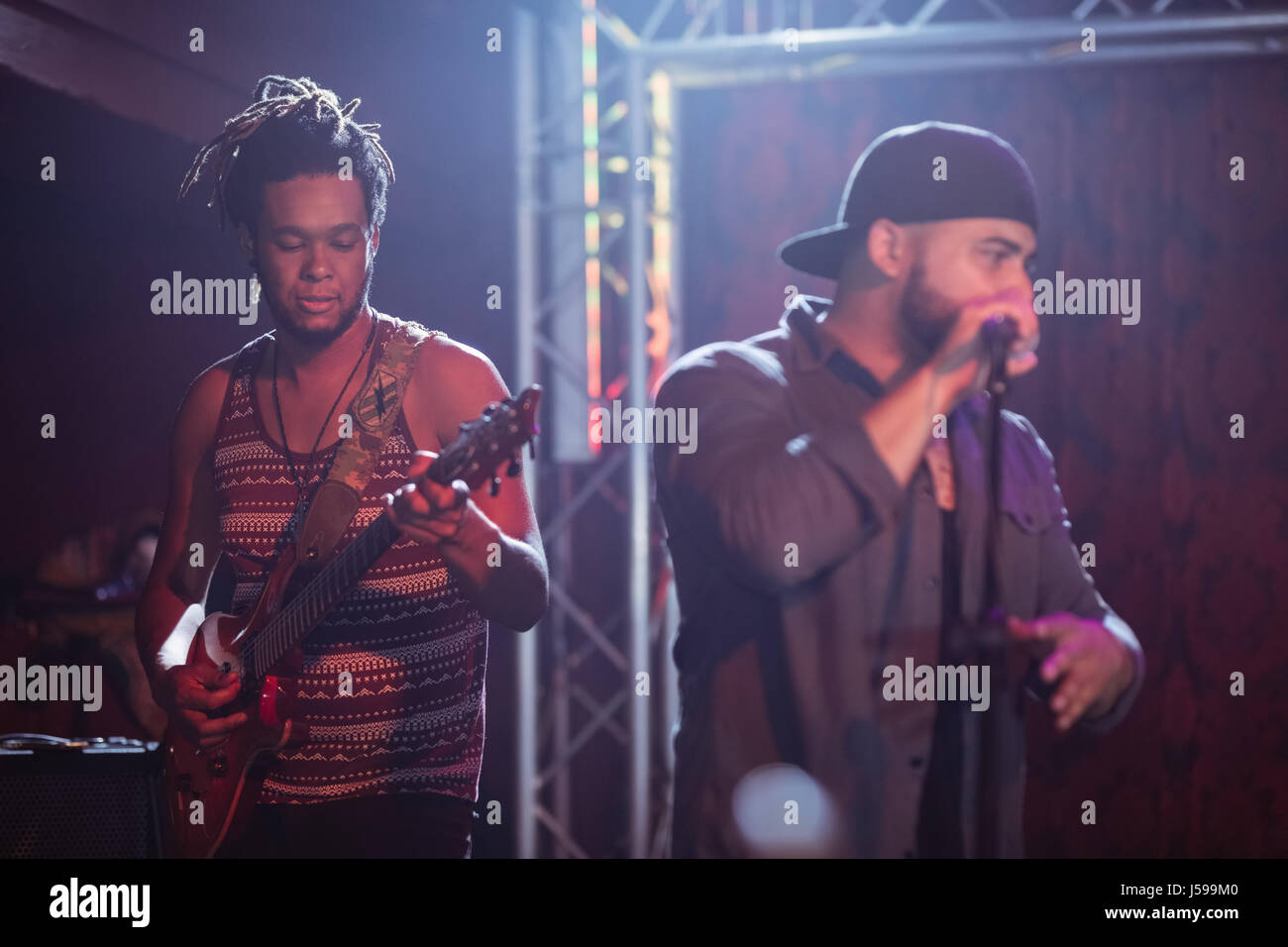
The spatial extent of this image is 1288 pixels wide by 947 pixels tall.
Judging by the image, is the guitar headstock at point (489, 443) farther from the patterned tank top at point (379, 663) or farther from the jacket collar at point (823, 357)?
the jacket collar at point (823, 357)

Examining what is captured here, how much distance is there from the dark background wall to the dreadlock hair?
1907 millimetres

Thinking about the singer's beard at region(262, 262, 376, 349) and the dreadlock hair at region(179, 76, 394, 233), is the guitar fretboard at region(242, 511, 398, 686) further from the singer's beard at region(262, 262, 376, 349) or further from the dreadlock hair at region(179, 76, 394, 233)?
the dreadlock hair at region(179, 76, 394, 233)

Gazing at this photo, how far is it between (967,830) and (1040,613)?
392mm

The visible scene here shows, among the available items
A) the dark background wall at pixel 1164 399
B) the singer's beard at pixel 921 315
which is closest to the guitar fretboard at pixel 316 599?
the singer's beard at pixel 921 315

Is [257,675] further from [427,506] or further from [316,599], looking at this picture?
[427,506]

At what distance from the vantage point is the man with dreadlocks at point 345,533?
2.20 metres

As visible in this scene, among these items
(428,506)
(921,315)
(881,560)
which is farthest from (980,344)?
(428,506)

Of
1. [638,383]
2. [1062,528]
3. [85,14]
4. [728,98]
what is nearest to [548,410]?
[638,383]

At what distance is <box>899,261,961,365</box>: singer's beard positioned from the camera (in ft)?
6.56

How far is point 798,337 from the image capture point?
6.84 feet

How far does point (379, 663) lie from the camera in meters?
2.23

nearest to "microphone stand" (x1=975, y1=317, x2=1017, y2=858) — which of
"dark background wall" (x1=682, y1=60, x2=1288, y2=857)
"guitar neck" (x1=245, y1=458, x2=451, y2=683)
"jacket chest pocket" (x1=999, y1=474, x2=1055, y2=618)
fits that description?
"jacket chest pocket" (x1=999, y1=474, x2=1055, y2=618)
